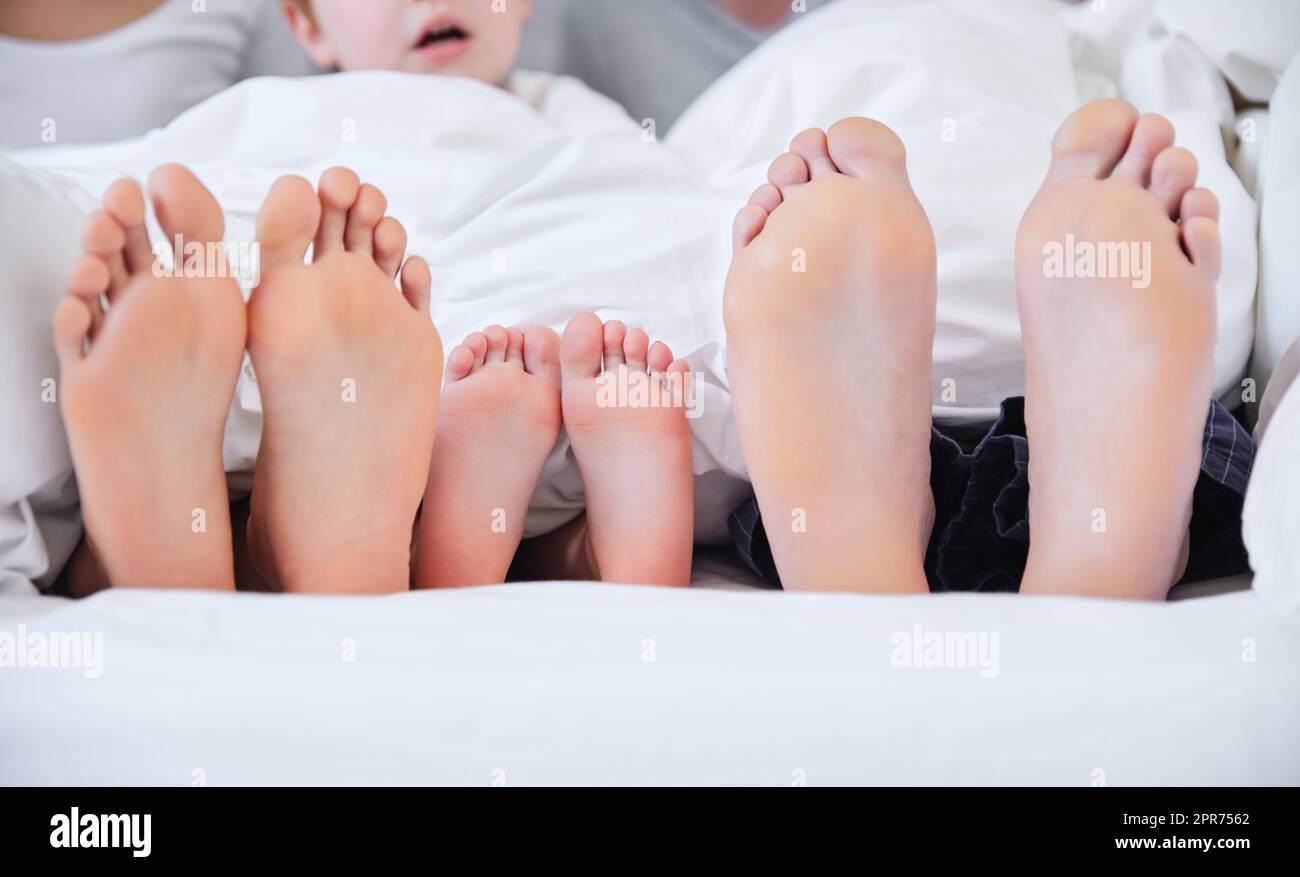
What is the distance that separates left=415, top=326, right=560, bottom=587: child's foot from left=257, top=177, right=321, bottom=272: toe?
16 centimetres

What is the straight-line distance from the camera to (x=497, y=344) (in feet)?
2.82

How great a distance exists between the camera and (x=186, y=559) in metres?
0.70

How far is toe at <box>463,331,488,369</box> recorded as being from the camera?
2.78ft

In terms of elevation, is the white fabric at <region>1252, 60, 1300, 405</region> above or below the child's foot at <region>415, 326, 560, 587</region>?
above

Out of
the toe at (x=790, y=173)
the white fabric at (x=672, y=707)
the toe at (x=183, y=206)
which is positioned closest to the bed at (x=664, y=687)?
the white fabric at (x=672, y=707)

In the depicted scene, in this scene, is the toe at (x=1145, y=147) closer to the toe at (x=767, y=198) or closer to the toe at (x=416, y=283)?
the toe at (x=767, y=198)

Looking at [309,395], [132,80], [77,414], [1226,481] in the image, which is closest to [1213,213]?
[1226,481]

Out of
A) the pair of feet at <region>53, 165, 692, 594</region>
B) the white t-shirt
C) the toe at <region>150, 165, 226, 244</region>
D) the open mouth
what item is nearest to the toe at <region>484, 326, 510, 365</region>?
the pair of feet at <region>53, 165, 692, 594</region>

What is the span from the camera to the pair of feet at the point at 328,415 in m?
0.66

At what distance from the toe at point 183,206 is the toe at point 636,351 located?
29cm

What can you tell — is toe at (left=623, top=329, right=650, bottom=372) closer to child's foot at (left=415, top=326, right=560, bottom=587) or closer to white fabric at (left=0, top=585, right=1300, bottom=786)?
child's foot at (left=415, top=326, right=560, bottom=587)

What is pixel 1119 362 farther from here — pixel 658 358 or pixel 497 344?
pixel 497 344

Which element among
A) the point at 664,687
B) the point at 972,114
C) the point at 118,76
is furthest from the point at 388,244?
the point at 118,76
